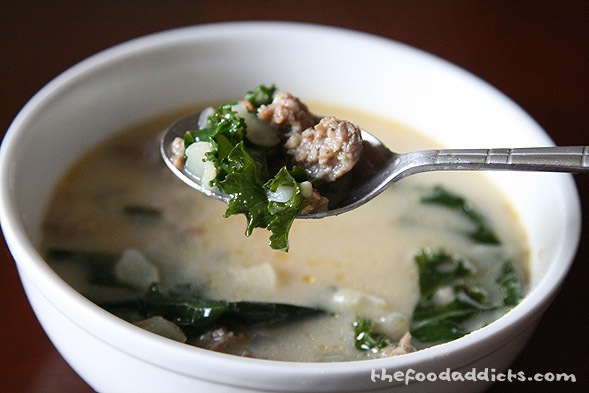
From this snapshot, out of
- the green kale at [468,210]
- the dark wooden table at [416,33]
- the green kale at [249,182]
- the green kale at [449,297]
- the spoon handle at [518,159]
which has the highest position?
the spoon handle at [518,159]

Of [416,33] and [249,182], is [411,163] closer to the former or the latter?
[249,182]

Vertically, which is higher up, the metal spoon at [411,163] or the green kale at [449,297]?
the metal spoon at [411,163]

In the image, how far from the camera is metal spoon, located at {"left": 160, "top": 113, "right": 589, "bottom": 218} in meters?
1.43

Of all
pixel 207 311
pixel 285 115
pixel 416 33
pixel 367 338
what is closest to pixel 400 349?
pixel 367 338

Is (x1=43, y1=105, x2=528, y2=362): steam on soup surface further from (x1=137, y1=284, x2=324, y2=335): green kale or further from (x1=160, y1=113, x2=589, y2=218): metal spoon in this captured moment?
(x1=160, y1=113, x2=589, y2=218): metal spoon

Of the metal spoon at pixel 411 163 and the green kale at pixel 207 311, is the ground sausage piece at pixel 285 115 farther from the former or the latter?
the green kale at pixel 207 311

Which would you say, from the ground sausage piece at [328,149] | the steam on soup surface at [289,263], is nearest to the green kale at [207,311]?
the steam on soup surface at [289,263]

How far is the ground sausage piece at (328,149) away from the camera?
1560 millimetres

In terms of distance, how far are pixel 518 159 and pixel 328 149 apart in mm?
345

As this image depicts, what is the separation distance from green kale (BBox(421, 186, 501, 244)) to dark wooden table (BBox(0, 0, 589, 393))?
10.5 inches

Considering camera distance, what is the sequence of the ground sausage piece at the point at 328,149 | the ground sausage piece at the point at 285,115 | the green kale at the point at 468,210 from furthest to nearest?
the green kale at the point at 468,210
the ground sausage piece at the point at 285,115
the ground sausage piece at the point at 328,149

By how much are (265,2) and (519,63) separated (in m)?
0.86

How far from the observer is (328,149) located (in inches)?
61.5

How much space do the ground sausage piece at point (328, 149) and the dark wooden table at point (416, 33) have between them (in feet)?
2.50
